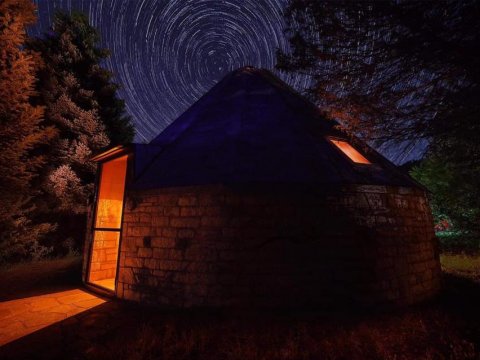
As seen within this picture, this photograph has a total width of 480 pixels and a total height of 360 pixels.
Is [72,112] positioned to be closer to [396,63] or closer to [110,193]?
[110,193]

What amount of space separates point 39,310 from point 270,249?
4.95 metres

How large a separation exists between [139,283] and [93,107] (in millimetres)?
11593

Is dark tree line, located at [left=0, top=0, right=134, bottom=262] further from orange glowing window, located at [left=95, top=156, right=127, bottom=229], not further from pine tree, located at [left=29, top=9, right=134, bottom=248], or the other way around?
orange glowing window, located at [left=95, top=156, right=127, bottom=229]

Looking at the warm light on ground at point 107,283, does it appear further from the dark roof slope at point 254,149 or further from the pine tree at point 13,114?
the pine tree at point 13,114

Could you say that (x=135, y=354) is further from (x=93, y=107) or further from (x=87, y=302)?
(x=93, y=107)

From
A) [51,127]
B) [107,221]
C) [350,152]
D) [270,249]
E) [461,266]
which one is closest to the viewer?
[270,249]

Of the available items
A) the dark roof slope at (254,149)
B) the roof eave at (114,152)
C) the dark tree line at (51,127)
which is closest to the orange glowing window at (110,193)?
the roof eave at (114,152)

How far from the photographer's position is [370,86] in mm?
5367

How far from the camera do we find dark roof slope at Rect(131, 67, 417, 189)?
5.77m

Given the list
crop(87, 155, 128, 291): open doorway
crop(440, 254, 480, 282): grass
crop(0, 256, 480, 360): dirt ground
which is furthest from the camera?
crop(440, 254, 480, 282): grass

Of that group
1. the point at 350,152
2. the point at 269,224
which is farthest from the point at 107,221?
the point at 350,152

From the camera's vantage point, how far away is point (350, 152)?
722 centimetres

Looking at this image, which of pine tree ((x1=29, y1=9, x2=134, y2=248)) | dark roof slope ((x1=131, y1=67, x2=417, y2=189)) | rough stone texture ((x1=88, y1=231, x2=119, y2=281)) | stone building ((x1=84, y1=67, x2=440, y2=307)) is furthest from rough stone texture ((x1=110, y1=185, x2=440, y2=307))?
pine tree ((x1=29, y1=9, x2=134, y2=248))

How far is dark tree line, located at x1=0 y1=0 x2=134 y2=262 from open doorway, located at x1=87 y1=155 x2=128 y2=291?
266 cm
